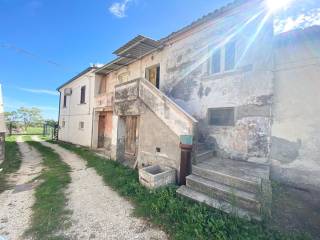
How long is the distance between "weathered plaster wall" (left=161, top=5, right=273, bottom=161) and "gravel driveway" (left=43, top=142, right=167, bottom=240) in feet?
12.4

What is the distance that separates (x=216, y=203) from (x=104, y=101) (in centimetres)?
988

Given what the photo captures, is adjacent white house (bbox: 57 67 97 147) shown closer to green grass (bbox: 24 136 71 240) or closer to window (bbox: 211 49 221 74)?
green grass (bbox: 24 136 71 240)

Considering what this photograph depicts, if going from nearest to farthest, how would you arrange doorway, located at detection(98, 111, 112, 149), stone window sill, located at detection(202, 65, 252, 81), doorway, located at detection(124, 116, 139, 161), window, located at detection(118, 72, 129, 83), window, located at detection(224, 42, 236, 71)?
1. stone window sill, located at detection(202, 65, 252, 81)
2. window, located at detection(224, 42, 236, 71)
3. doorway, located at detection(124, 116, 139, 161)
4. window, located at detection(118, 72, 129, 83)
5. doorway, located at detection(98, 111, 112, 149)

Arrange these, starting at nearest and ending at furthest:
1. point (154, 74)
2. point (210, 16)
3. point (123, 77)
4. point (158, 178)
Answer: point (158, 178)
point (210, 16)
point (154, 74)
point (123, 77)

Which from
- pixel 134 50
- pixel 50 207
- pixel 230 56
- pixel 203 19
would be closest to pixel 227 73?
pixel 230 56

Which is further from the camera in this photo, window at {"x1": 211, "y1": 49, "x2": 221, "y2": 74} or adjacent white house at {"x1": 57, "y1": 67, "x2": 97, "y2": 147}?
adjacent white house at {"x1": 57, "y1": 67, "x2": 97, "y2": 147}

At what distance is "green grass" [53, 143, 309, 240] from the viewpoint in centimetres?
291

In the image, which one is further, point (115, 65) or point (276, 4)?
point (115, 65)

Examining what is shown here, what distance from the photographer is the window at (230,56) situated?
6.27 m

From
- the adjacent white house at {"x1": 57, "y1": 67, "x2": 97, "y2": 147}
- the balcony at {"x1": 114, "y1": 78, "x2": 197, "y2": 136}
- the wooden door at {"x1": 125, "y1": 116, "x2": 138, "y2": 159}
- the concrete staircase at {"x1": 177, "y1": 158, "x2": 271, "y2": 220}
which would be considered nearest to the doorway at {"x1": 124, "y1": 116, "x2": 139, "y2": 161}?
the wooden door at {"x1": 125, "y1": 116, "x2": 138, "y2": 159}

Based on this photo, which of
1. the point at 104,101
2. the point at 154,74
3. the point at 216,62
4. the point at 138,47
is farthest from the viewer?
the point at 104,101

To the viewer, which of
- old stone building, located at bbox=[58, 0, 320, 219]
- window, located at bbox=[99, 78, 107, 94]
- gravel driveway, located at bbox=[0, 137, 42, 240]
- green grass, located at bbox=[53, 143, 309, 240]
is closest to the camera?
green grass, located at bbox=[53, 143, 309, 240]

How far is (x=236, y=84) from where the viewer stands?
5.95m

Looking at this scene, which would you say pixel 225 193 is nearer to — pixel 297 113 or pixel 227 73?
pixel 297 113
